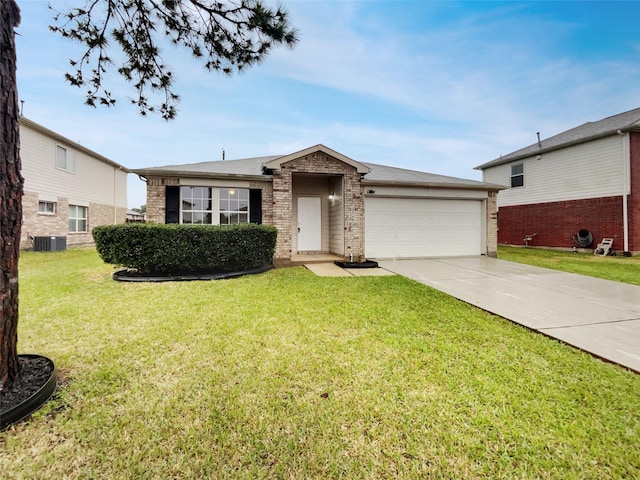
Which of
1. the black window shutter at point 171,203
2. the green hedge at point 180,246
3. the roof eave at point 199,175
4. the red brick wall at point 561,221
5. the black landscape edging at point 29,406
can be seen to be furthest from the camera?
the red brick wall at point 561,221

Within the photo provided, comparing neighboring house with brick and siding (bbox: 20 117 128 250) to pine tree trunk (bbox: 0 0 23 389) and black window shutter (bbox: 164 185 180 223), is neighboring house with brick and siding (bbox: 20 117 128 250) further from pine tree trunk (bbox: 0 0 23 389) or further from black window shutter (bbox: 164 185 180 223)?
pine tree trunk (bbox: 0 0 23 389)

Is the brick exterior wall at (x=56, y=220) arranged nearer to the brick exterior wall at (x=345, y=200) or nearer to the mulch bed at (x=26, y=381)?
the brick exterior wall at (x=345, y=200)

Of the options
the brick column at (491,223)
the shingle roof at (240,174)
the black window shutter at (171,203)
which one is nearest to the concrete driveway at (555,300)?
the brick column at (491,223)

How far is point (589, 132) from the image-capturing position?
13680 mm

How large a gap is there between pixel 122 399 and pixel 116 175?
21.5m

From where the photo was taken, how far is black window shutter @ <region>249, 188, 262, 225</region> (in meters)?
9.24

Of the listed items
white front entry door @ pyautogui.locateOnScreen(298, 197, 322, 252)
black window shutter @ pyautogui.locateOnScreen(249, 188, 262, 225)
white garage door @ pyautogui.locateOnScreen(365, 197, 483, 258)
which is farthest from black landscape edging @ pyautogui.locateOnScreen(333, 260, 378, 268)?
black window shutter @ pyautogui.locateOnScreen(249, 188, 262, 225)

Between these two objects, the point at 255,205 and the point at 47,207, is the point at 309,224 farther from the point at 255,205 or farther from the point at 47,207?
the point at 47,207

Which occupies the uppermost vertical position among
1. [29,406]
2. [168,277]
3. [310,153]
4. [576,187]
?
[310,153]

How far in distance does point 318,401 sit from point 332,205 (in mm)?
9192

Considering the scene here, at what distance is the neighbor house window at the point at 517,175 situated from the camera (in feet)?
54.0

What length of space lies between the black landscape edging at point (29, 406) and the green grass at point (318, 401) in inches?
2.6

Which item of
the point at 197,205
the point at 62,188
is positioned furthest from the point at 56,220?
the point at 197,205

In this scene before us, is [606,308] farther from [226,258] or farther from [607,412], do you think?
[226,258]
